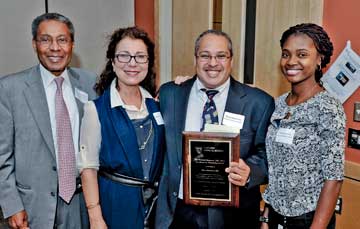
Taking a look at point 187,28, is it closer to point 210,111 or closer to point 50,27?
point 50,27

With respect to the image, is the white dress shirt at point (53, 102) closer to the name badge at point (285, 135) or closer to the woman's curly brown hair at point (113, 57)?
the woman's curly brown hair at point (113, 57)

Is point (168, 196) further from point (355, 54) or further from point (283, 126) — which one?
point (355, 54)

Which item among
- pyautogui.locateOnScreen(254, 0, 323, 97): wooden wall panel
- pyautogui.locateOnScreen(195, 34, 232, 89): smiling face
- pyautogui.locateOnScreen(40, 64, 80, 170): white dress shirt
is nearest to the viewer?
pyautogui.locateOnScreen(195, 34, 232, 89): smiling face

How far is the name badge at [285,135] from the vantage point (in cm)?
180

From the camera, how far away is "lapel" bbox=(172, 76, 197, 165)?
1965 mm

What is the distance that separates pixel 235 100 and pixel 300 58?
34 cm

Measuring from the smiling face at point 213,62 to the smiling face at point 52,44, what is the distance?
69 cm

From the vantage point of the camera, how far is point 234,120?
1.91 m

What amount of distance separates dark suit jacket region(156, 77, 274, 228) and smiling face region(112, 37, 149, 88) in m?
0.19

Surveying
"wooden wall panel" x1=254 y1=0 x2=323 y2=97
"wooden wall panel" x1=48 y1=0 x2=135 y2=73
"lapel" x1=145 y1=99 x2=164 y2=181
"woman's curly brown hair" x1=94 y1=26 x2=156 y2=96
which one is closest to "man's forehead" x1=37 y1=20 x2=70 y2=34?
"woman's curly brown hair" x1=94 y1=26 x2=156 y2=96

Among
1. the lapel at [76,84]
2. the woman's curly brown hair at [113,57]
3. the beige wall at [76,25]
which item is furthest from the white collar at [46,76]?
the beige wall at [76,25]

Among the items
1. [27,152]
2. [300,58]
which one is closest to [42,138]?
[27,152]

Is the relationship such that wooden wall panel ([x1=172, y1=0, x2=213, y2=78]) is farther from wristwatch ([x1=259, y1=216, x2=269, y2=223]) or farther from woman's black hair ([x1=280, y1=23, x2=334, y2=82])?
wristwatch ([x1=259, y1=216, x2=269, y2=223])

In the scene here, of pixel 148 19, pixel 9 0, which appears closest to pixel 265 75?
pixel 148 19
